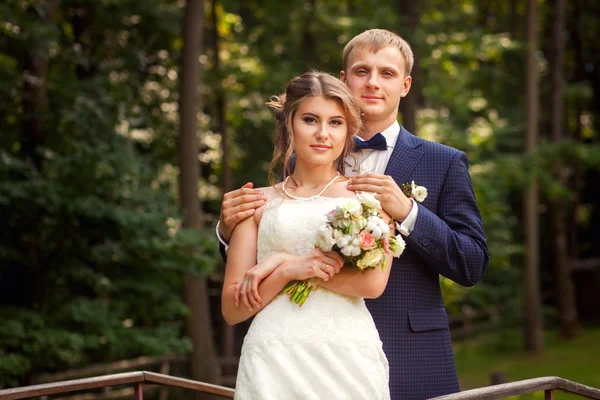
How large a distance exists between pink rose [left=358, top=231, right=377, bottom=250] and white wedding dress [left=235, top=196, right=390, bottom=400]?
244 mm

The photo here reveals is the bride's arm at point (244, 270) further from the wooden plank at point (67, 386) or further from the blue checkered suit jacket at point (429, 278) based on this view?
the wooden plank at point (67, 386)

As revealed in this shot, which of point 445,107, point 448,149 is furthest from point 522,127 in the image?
point 448,149

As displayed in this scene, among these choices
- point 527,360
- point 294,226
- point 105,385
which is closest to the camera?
point 294,226

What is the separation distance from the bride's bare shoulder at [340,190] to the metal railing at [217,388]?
0.78m

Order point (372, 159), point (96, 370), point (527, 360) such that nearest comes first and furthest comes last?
1. point (372, 159)
2. point (96, 370)
3. point (527, 360)

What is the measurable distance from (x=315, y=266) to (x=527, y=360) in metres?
17.1

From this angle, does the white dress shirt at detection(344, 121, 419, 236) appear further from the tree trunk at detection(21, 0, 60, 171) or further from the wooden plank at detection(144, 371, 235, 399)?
the tree trunk at detection(21, 0, 60, 171)

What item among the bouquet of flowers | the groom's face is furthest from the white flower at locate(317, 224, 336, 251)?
the groom's face

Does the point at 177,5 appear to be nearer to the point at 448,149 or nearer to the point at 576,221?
the point at 448,149

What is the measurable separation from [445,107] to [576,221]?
6.96 meters

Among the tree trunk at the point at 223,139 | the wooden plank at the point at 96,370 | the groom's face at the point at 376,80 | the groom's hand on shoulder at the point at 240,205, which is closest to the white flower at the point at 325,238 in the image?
the groom's hand on shoulder at the point at 240,205

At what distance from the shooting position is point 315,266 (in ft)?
9.14

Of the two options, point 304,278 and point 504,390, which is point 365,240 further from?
point 504,390

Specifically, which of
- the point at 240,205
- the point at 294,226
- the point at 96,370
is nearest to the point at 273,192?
the point at 240,205
